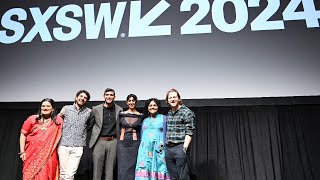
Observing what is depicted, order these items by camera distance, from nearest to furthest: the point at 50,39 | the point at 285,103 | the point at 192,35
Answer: the point at 285,103, the point at 192,35, the point at 50,39

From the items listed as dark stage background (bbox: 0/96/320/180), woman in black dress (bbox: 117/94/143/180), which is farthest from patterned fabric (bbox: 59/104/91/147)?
dark stage background (bbox: 0/96/320/180)

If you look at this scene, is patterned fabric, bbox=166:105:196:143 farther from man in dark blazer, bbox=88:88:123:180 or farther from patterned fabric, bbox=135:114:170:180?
man in dark blazer, bbox=88:88:123:180

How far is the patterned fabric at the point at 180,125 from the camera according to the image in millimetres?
2477

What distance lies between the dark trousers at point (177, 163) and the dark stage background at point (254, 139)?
712mm

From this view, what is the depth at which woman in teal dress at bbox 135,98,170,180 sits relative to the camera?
2518 mm

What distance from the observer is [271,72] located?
3.02 m

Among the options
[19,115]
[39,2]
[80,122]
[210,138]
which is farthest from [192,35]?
[19,115]

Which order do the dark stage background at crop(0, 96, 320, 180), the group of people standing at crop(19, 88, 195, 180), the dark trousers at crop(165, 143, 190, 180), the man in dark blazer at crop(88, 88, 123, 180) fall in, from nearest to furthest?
the dark trousers at crop(165, 143, 190, 180)
the group of people standing at crop(19, 88, 195, 180)
the man in dark blazer at crop(88, 88, 123, 180)
the dark stage background at crop(0, 96, 320, 180)

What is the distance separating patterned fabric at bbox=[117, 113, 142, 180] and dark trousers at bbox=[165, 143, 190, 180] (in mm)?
309

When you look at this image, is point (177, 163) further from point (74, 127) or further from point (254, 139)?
point (254, 139)

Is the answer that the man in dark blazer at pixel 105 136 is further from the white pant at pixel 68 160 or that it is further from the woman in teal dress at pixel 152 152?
the woman in teal dress at pixel 152 152

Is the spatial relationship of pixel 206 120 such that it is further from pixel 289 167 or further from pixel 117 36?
pixel 117 36

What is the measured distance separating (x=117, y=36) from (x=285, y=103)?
182 centimetres

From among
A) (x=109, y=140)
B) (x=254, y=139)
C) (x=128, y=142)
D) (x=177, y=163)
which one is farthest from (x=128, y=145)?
(x=254, y=139)
